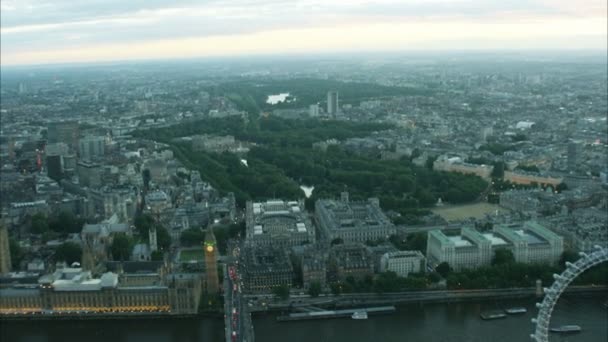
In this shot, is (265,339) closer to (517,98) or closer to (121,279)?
(121,279)

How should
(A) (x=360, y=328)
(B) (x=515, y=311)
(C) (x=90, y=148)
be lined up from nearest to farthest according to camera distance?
(A) (x=360, y=328) < (B) (x=515, y=311) < (C) (x=90, y=148)

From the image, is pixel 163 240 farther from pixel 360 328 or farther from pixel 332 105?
pixel 332 105

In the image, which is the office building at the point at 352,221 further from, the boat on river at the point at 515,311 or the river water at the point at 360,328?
the boat on river at the point at 515,311

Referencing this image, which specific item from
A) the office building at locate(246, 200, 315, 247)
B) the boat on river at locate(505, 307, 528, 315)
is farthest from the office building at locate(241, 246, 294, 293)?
the boat on river at locate(505, 307, 528, 315)

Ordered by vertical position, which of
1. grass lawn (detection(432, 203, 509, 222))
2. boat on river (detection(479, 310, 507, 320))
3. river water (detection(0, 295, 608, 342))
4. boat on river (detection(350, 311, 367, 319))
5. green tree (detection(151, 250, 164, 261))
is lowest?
river water (detection(0, 295, 608, 342))

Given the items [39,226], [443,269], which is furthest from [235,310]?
[39,226]

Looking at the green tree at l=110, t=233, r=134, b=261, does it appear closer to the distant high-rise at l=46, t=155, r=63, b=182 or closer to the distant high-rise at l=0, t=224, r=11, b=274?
the distant high-rise at l=0, t=224, r=11, b=274

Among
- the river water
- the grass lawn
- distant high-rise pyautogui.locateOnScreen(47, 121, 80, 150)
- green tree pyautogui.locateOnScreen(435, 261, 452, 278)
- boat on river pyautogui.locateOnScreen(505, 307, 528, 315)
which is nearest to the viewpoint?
the river water
